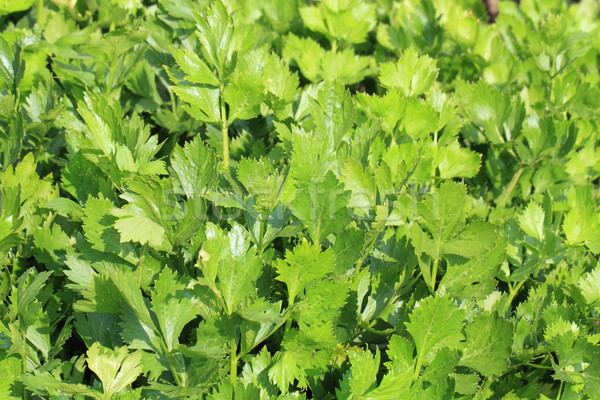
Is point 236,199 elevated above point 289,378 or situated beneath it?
elevated above

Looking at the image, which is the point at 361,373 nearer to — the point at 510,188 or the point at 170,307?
the point at 170,307

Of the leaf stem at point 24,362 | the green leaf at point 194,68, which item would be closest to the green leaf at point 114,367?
the leaf stem at point 24,362

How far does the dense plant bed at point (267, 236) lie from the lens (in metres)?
1.00

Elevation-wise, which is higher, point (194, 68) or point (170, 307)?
point (194, 68)

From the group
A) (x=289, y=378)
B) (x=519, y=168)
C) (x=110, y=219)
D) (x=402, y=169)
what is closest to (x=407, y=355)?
(x=289, y=378)

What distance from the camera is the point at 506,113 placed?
1.64 meters

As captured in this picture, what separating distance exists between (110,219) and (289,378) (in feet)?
1.46

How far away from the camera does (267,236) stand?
1076mm

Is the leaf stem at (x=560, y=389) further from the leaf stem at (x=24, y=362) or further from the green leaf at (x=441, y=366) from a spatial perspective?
the leaf stem at (x=24, y=362)

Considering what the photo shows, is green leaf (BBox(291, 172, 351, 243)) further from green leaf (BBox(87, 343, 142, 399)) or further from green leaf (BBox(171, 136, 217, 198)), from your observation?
green leaf (BBox(87, 343, 142, 399))

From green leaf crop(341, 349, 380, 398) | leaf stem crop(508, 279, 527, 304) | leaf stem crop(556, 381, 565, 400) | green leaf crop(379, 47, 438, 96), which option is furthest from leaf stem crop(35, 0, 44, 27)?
leaf stem crop(556, 381, 565, 400)

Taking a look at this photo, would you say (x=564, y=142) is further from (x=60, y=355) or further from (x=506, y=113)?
(x=60, y=355)

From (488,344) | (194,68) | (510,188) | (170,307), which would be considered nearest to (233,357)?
(170,307)

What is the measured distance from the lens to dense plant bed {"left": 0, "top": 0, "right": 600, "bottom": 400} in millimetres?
1001
